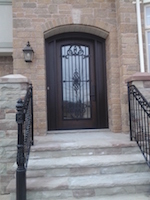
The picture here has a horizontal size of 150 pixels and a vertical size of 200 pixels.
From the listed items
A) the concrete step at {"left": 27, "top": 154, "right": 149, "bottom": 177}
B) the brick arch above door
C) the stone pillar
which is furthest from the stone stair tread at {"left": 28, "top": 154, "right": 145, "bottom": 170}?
the brick arch above door

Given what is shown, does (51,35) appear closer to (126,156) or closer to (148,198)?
(126,156)

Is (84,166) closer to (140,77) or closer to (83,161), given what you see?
(83,161)

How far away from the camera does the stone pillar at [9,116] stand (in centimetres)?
311

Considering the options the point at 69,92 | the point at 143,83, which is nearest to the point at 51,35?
the point at 69,92

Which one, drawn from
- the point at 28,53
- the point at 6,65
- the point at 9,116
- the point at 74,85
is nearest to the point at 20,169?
the point at 9,116

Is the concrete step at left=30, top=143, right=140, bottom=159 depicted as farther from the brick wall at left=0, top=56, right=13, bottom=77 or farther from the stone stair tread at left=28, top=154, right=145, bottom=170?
the brick wall at left=0, top=56, right=13, bottom=77

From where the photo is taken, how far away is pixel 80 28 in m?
4.44

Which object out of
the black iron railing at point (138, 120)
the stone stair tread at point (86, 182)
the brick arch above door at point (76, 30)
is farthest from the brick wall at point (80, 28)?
the stone stair tread at point (86, 182)

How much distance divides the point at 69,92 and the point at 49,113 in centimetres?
63

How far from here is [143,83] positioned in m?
3.43

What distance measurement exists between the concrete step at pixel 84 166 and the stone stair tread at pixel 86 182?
77 millimetres

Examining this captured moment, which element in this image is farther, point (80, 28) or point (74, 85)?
point (74, 85)

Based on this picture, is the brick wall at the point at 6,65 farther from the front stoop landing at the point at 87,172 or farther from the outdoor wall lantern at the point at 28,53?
the front stoop landing at the point at 87,172

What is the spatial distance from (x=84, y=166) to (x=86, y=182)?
235 millimetres
